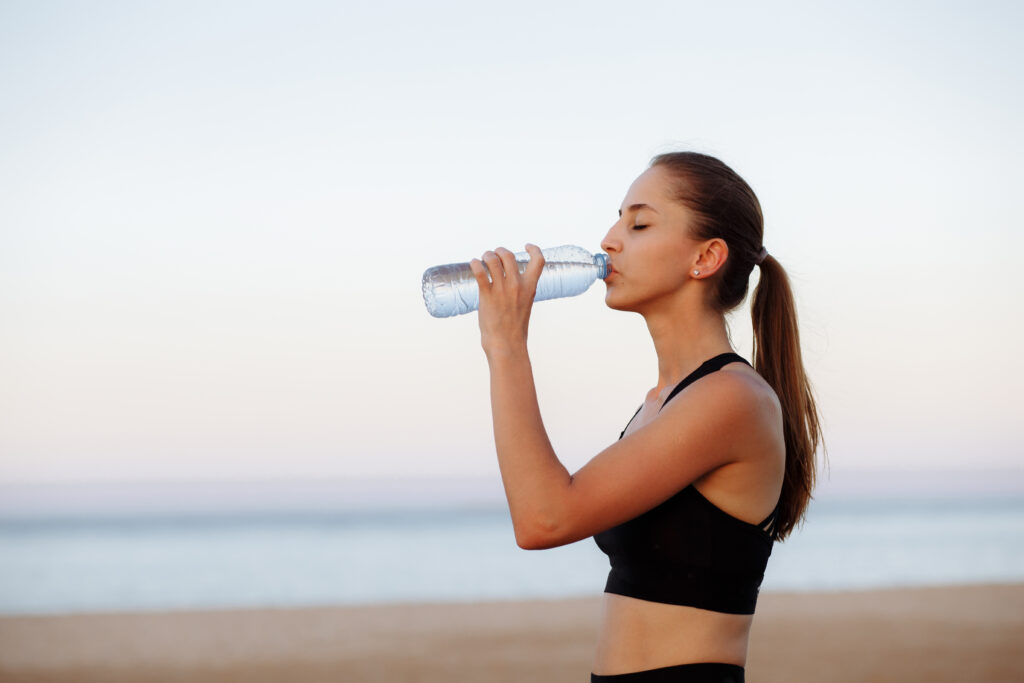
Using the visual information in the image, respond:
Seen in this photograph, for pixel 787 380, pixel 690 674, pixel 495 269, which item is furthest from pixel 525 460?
pixel 787 380

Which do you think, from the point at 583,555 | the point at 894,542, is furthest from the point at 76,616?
the point at 894,542

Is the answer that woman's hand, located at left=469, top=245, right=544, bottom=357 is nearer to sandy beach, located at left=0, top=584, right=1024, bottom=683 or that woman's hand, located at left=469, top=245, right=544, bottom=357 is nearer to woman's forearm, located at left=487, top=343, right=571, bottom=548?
woman's forearm, located at left=487, top=343, right=571, bottom=548

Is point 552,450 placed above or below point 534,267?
below

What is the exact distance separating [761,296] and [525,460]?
29.8 inches

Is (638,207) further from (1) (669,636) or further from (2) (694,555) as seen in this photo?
(1) (669,636)

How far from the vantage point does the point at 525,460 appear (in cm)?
152

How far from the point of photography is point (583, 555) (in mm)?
12930

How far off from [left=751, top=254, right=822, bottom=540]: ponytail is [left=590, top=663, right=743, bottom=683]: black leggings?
13.1 inches

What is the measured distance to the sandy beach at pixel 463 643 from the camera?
6652 millimetres

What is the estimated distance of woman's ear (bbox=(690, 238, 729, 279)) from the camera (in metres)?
1.82

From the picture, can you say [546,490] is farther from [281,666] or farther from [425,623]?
[425,623]

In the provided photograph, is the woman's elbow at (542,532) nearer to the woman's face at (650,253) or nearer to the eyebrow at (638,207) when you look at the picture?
the woman's face at (650,253)

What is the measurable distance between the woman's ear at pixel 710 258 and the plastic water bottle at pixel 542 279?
6.6 inches

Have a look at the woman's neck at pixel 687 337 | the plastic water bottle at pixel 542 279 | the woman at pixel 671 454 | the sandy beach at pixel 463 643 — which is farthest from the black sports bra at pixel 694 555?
the sandy beach at pixel 463 643
